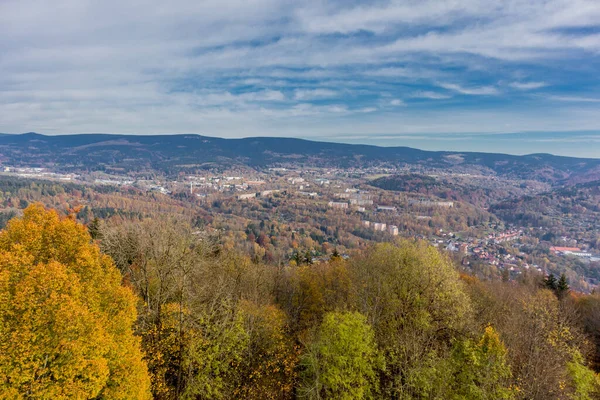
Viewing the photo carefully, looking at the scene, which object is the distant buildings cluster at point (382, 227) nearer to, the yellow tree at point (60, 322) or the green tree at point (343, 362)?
the green tree at point (343, 362)

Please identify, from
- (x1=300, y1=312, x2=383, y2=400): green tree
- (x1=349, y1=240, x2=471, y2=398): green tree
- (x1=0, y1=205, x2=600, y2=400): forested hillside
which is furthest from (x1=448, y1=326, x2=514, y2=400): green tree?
(x1=300, y1=312, x2=383, y2=400): green tree

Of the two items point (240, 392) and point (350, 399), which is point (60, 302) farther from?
point (350, 399)

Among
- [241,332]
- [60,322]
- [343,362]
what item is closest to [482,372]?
[343,362]

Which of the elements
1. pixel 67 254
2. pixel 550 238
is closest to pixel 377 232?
pixel 550 238

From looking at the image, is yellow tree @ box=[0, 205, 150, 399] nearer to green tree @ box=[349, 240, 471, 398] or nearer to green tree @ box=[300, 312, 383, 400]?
green tree @ box=[300, 312, 383, 400]

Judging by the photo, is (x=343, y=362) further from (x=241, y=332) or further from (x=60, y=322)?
(x=60, y=322)

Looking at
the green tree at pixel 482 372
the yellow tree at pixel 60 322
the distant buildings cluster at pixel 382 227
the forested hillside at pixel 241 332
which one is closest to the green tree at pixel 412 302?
the forested hillside at pixel 241 332
